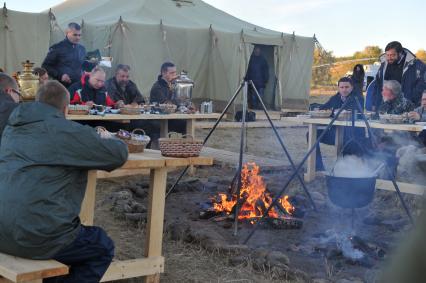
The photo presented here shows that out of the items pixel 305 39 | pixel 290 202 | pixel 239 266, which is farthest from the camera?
pixel 305 39

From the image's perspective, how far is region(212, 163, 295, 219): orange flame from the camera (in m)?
5.65

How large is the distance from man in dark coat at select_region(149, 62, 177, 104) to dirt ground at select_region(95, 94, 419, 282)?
3.71 feet

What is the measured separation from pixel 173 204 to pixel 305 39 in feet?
36.3

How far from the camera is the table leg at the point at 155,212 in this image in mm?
3926

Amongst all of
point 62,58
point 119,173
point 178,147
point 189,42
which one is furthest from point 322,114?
point 189,42

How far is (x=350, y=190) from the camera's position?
4.85 m

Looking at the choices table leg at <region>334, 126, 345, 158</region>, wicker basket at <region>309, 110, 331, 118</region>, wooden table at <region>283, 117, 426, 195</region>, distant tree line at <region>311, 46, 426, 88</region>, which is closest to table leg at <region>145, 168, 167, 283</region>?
wooden table at <region>283, 117, 426, 195</region>

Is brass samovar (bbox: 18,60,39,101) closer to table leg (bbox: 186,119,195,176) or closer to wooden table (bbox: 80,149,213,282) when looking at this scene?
wooden table (bbox: 80,149,213,282)

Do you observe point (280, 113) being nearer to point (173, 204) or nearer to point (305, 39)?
point (305, 39)

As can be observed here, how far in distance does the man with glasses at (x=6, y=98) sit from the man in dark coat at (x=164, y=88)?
13.3 ft

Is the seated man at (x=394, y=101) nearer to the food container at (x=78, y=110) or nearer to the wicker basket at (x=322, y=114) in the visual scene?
the wicker basket at (x=322, y=114)

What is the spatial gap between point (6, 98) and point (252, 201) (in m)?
2.52

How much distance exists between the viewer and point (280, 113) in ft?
52.1

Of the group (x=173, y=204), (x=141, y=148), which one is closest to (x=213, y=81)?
(x=173, y=204)
